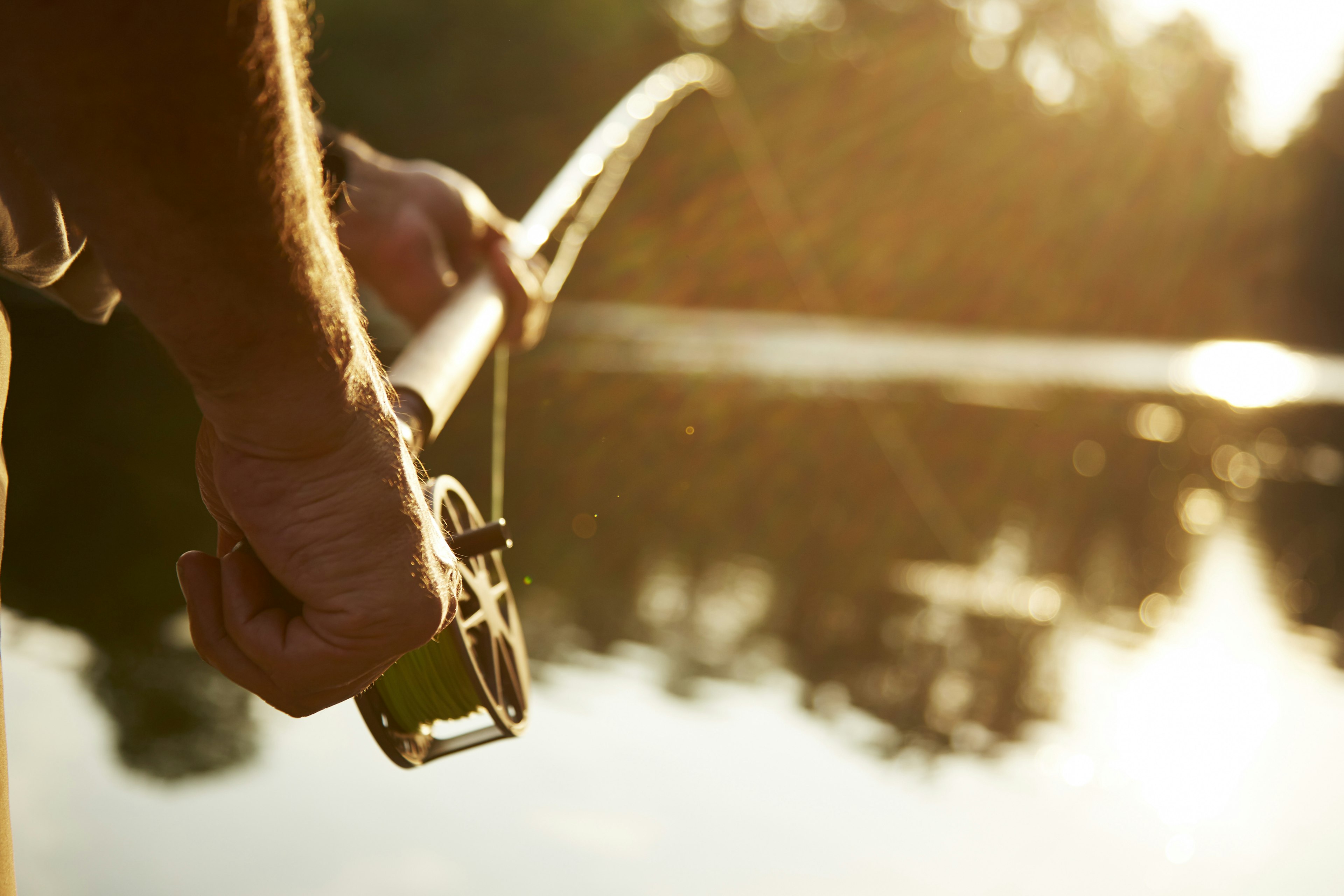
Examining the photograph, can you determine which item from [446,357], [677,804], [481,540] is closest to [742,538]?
[677,804]

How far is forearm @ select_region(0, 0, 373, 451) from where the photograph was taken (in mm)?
756

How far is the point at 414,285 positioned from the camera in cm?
266

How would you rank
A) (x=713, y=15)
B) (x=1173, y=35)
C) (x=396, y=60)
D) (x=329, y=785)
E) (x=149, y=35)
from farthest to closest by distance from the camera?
(x=1173, y=35) < (x=713, y=15) < (x=396, y=60) < (x=329, y=785) < (x=149, y=35)

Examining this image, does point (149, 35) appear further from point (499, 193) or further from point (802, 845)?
point (499, 193)

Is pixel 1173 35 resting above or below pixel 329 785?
above

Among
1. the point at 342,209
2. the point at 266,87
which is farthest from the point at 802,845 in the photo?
the point at 266,87

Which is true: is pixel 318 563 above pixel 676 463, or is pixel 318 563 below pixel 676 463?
below

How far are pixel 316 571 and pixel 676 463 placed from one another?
8.98 m

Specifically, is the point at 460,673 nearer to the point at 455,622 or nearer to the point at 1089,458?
the point at 455,622

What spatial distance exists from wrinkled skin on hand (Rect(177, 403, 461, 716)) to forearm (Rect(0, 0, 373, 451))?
0.04 metres

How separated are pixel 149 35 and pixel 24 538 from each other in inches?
200

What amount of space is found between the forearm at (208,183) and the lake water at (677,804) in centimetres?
219

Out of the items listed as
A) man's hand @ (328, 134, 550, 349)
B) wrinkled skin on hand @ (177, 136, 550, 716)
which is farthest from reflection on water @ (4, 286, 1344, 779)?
wrinkled skin on hand @ (177, 136, 550, 716)

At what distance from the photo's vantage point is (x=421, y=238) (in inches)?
103
